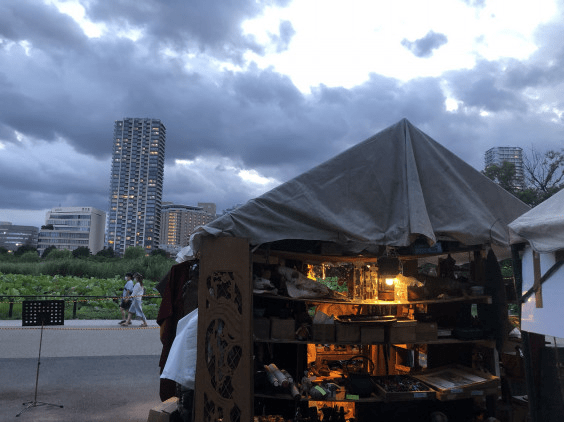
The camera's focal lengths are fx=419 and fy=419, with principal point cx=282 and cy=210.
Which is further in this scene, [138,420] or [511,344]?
[138,420]

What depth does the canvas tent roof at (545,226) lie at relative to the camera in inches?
122

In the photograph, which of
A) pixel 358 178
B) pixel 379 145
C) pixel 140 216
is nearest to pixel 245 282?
pixel 358 178

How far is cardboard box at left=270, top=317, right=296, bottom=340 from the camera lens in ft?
16.5

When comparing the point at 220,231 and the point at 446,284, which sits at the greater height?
the point at 220,231

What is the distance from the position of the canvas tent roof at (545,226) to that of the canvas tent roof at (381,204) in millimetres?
1250

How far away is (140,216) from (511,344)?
153169 mm

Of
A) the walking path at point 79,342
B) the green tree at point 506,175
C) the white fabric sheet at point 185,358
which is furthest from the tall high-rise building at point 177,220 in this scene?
the white fabric sheet at point 185,358

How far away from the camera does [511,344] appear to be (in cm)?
542

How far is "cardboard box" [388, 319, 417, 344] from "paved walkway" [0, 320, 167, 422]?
4126 millimetres

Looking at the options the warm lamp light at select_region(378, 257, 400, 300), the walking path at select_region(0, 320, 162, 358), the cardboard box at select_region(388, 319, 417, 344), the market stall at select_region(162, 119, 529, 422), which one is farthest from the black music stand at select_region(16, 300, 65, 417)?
the cardboard box at select_region(388, 319, 417, 344)

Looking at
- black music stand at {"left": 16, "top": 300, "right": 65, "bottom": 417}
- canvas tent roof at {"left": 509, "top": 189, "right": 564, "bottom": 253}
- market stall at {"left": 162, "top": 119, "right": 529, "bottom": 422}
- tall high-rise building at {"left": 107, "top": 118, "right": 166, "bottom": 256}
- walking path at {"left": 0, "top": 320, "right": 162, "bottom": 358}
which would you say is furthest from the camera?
tall high-rise building at {"left": 107, "top": 118, "right": 166, "bottom": 256}

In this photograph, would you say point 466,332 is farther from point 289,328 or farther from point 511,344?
point 289,328

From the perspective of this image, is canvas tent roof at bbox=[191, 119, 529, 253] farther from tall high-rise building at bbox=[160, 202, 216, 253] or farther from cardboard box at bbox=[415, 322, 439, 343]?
tall high-rise building at bbox=[160, 202, 216, 253]

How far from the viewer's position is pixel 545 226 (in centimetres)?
319
